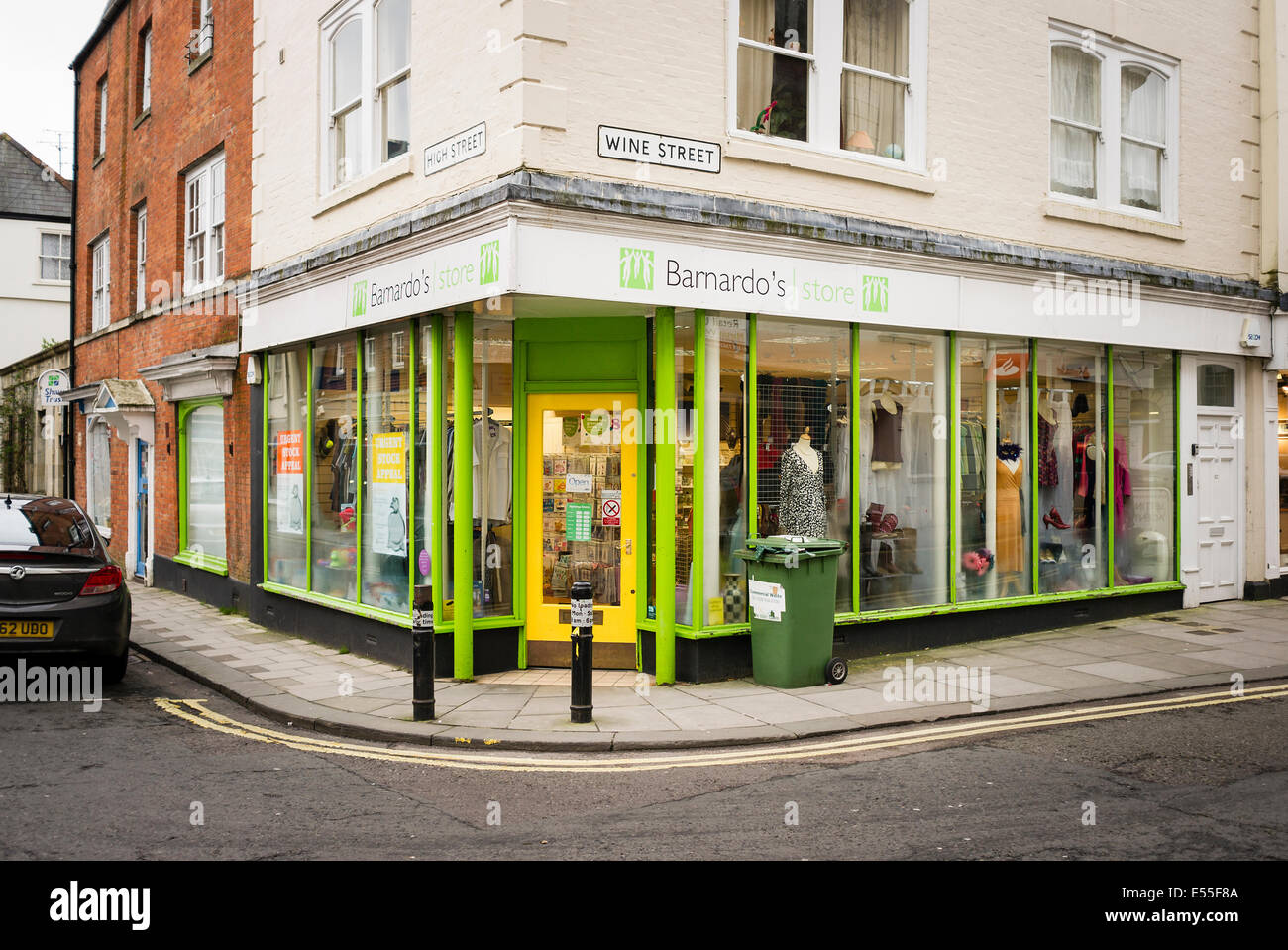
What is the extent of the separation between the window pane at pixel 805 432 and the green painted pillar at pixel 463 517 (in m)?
→ 2.60

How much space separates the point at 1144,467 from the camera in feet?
42.3

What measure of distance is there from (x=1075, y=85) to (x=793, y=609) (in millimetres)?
7560

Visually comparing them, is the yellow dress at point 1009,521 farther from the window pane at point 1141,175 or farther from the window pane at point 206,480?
the window pane at point 206,480

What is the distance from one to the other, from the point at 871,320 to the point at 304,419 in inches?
255

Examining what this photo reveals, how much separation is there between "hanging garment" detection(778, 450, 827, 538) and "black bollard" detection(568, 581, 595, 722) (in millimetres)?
2737

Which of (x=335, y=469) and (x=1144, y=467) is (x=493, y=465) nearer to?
(x=335, y=469)

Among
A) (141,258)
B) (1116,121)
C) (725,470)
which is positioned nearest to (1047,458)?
(1116,121)

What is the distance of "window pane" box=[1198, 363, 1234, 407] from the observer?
43.8ft

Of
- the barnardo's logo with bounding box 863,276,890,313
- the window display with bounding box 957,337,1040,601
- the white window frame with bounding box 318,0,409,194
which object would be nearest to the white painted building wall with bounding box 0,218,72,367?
the white window frame with bounding box 318,0,409,194

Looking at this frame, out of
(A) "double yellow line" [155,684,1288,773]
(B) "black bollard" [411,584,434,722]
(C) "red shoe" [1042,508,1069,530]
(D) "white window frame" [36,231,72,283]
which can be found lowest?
(A) "double yellow line" [155,684,1288,773]

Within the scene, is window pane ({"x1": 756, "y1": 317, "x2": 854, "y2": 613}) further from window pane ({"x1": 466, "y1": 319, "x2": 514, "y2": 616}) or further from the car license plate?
the car license plate

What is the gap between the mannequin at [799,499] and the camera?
31.6ft

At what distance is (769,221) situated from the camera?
921 centimetres

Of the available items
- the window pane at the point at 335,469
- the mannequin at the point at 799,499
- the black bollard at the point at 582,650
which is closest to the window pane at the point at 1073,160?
the mannequin at the point at 799,499
